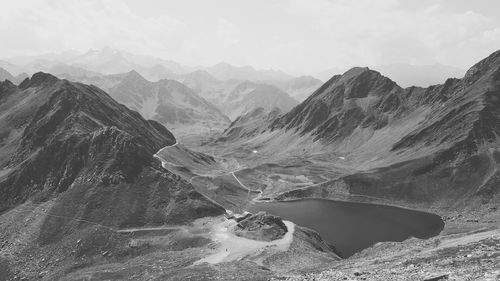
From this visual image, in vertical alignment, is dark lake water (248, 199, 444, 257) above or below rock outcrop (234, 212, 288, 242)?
below

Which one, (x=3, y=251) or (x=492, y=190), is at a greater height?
(x=492, y=190)

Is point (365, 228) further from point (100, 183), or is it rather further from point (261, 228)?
point (100, 183)

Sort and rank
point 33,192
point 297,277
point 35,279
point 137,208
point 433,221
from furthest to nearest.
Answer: point 433,221 < point 33,192 < point 137,208 < point 35,279 < point 297,277

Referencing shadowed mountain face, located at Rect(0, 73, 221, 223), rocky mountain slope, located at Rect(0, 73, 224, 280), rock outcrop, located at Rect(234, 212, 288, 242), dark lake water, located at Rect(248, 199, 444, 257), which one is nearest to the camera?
rock outcrop, located at Rect(234, 212, 288, 242)

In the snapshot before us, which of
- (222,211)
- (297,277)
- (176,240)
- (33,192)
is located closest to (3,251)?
(33,192)

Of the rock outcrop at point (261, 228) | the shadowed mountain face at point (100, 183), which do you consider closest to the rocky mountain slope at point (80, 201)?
the shadowed mountain face at point (100, 183)

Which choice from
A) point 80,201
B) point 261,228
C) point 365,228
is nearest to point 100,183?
point 80,201

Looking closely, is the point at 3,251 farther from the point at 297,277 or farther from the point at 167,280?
the point at 297,277

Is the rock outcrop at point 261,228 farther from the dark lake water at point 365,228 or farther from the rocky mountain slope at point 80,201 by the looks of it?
the dark lake water at point 365,228

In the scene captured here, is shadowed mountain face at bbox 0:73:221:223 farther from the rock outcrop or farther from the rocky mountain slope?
the rock outcrop

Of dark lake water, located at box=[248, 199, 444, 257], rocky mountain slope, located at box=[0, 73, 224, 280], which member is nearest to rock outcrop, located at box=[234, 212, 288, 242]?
rocky mountain slope, located at box=[0, 73, 224, 280]
